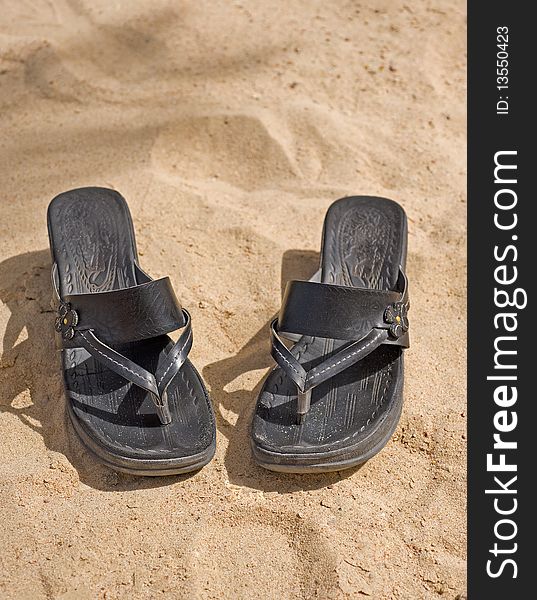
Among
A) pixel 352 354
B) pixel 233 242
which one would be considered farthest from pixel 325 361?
pixel 233 242

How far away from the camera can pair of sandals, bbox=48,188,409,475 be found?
6.64 ft

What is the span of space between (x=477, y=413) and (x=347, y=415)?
1.31 ft

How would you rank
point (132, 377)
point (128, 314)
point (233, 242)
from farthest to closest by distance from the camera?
point (233, 242) < point (128, 314) < point (132, 377)

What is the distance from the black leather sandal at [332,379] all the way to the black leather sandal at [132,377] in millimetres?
181

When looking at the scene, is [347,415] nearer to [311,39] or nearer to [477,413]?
[477,413]

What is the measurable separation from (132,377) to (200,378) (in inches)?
9.3

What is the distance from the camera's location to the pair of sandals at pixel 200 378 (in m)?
2.03

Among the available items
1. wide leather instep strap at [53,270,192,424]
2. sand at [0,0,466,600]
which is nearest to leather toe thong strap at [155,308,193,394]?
wide leather instep strap at [53,270,192,424]

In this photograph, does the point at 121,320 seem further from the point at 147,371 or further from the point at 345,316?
the point at 345,316

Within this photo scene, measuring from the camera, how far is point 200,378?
2.23m

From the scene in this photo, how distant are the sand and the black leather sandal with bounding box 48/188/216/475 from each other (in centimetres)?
8

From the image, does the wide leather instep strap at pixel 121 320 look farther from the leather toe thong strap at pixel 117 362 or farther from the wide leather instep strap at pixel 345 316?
the wide leather instep strap at pixel 345 316

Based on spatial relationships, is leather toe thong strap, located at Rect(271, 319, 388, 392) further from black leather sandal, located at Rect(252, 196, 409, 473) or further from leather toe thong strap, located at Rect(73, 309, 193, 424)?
leather toe thong strap, located at Rect(73, 309, 193, 424)

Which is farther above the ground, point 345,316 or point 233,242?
point 233,242
